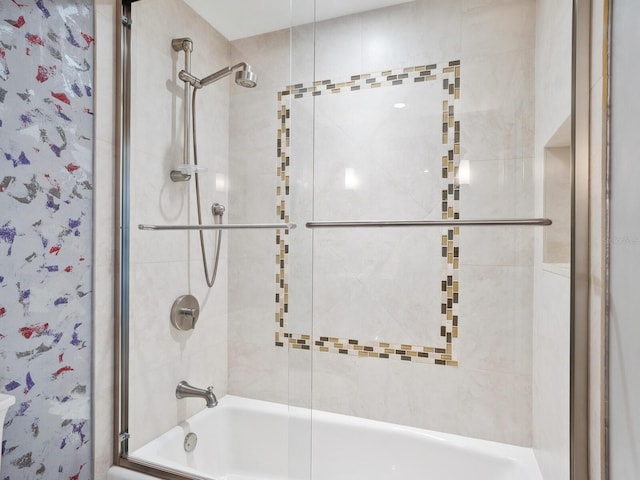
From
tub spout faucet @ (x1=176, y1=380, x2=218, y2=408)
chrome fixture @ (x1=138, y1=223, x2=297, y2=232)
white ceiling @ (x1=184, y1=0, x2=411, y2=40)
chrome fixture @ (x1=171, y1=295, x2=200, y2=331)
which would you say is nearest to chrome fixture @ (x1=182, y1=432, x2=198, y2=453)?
tub spout faucet @ (x1=176, y1=380, x2=218, y2=408)

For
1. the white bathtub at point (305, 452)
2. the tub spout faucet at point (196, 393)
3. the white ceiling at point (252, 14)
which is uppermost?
the white ceiling at point (252, 14)

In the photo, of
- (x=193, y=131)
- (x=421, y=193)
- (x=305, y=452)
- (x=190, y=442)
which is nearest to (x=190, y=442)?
(x=190, y=442)

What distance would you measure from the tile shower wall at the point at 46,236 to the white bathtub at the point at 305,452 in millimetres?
345

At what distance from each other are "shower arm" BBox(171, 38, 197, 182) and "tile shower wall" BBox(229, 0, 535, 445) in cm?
17

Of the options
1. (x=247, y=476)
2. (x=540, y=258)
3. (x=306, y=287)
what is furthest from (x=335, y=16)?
(x=247, y=476)

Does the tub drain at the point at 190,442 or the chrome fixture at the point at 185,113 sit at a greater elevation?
the chrome fixture at the point at 185,113

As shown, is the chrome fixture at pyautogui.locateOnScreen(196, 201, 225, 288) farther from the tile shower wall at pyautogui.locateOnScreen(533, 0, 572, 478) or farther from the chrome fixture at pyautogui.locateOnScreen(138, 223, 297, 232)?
the tile shower wall at pyautogui.locateOnScreen(533, 0, 572, 478)

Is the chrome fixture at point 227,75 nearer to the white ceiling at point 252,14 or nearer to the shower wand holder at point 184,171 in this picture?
the white ceiling at point 252,14

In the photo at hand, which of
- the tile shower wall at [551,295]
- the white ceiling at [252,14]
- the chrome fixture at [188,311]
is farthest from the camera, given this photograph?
the chrome fixture at [188,311]

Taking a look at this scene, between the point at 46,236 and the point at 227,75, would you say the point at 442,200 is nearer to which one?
the point at 227,75

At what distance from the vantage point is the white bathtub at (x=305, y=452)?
4.50 feet

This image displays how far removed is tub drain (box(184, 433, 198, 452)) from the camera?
1.43m

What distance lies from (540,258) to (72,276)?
1.52m

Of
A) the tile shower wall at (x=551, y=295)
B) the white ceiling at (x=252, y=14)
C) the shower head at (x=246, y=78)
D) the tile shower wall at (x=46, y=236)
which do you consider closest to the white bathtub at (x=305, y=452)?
the tile shower wall at (x=551, y=295)
